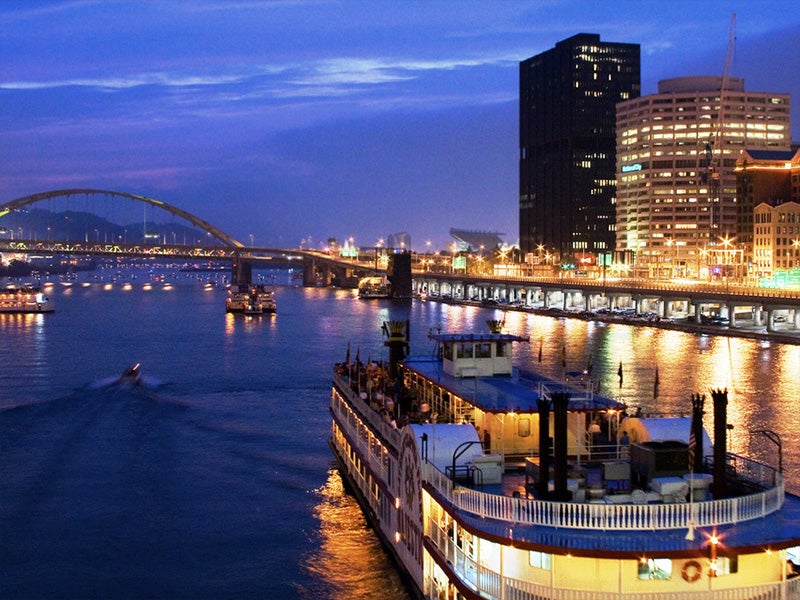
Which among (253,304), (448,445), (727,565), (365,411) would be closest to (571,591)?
(727,565)

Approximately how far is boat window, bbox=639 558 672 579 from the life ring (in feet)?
0.69

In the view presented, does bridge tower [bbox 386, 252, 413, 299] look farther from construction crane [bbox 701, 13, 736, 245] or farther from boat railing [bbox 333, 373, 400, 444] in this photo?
boat railing [bbox 333, 373, 400, 444]

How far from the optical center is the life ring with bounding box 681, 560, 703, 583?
14.8m

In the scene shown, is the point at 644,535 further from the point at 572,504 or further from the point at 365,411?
the point at 365,411

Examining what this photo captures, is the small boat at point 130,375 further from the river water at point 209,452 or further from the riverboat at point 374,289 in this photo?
the riverboat at point 374,289

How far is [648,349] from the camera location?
7494 centimetres

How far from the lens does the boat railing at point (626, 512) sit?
48.9 ft

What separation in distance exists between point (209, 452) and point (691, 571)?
22.7 meters

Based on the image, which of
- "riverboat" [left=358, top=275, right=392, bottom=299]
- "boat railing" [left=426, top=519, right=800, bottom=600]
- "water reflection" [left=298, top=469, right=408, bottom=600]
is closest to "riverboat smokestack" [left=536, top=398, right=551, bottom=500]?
"boat railing" [left=426, top=519, right=800, bottom=600]

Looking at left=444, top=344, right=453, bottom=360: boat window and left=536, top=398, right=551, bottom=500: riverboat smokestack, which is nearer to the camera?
left=536, top=398, right=551, bottom=500: riverboat smokestack

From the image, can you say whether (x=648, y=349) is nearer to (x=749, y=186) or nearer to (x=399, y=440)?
(x=399, y=440)

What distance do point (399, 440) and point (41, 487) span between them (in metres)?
13.5

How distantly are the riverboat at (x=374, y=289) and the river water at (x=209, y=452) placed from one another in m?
81.0

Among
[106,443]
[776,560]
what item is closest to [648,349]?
[106,443]
